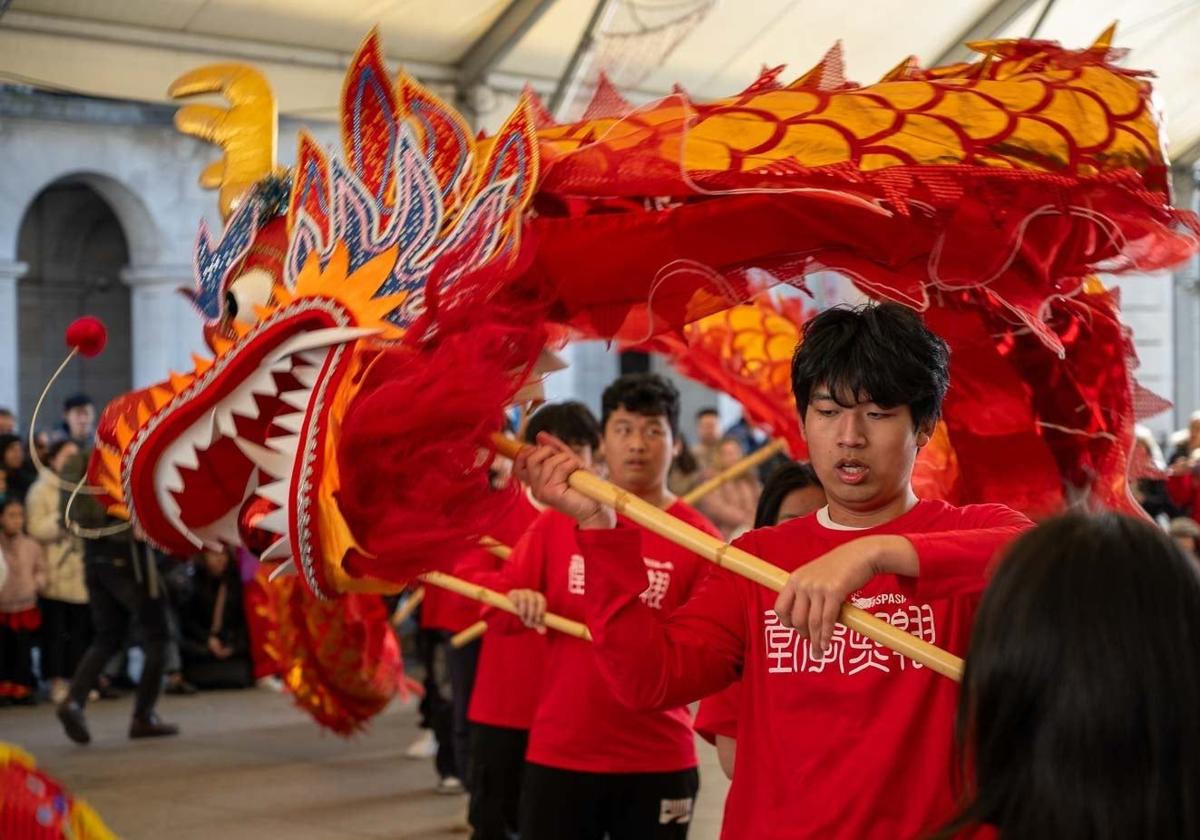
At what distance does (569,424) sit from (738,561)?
227 centimetres

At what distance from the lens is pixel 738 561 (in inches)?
68.4

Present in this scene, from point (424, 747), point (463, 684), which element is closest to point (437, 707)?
point (424, 747)

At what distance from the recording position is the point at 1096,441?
269 cm

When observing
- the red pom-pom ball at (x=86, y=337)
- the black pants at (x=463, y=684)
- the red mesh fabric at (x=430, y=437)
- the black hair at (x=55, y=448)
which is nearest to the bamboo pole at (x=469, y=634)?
the black pants at (x=463, y=684)

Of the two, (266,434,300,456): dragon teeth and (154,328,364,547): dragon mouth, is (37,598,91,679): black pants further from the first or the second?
(266,434,300,456): dragon teeth

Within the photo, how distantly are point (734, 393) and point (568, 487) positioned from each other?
1791 mm

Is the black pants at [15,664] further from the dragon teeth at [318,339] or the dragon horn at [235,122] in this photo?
the dragon teeth at [318,339]

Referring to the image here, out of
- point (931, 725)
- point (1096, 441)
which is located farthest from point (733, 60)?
point (931, 725)

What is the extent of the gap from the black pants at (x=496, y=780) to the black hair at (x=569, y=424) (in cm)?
72

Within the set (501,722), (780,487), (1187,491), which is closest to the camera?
(780,487)

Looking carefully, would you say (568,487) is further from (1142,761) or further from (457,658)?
(457,658)

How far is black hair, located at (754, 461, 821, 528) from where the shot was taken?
2.79m

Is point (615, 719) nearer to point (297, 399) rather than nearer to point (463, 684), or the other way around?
point (297, 399)

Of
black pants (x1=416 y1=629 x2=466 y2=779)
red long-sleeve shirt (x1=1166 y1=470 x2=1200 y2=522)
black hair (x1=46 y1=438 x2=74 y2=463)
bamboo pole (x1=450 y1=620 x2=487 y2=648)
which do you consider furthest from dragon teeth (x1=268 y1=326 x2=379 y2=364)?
red long-sleeve shirt (x1=1166 y1=470 x2=1200 y2=522)
